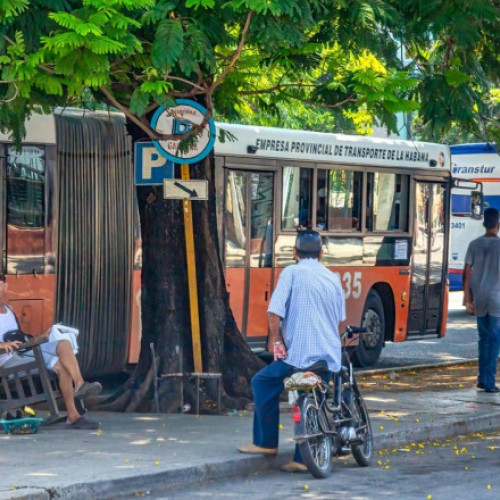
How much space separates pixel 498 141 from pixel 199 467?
28.6 ft

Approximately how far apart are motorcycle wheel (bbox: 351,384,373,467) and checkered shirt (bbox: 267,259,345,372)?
504 mm

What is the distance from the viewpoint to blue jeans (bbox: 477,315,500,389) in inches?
586

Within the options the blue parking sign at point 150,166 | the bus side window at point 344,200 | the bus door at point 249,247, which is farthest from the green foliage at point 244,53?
the bus side window at point 344,200

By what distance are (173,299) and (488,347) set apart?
3.69m

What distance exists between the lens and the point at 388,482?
993 cm

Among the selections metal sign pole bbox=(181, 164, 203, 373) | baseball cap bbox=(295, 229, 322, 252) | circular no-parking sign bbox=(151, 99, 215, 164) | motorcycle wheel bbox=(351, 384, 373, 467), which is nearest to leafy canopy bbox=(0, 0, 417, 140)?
circular no-parking sign bbox=(151, 99, 215, 164)

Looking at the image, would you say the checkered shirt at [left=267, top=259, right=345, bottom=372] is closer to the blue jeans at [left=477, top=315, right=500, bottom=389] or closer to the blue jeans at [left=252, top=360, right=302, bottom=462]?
the blue jeans at [left=252, top=360, right=302, bottom=462]

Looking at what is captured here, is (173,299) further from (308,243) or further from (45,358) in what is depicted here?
(308,243)

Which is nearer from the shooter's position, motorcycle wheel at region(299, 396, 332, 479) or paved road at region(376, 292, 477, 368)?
motorcycle wheel at region(299, 396, 332, 479)

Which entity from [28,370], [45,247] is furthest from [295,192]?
[28,370]

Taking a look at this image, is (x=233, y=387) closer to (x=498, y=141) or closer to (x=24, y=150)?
(x=24, y=150)

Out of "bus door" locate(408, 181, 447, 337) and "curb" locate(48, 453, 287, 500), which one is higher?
"bus door" locate(408, 181, 447, 337)

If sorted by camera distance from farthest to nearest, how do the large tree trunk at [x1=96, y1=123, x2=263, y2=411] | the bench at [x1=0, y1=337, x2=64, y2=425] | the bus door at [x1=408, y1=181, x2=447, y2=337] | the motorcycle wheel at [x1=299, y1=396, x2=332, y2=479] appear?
the bus door at [x1=408, y1=181, x2=447, y2=337] → the large tree trunk at [x1=96, y1=123, x2=263, y2=411] → the bench at [x1=0, y1=337, x2=64, y2=425] → the motorcycle wheel at [x1=299, y1=396, x2=332, y2=479]

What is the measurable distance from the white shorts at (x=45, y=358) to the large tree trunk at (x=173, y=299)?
54.8 inches
